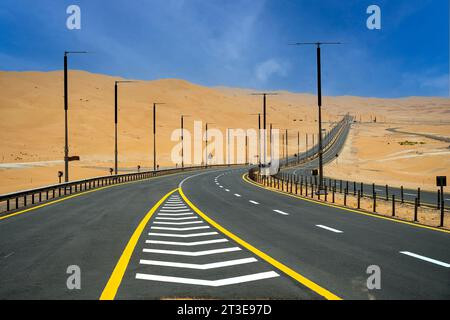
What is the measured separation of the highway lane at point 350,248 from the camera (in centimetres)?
802

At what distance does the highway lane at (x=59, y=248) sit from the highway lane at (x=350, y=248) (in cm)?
350

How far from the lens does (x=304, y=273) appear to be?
29.1 feet

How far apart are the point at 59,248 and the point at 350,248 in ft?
22.6

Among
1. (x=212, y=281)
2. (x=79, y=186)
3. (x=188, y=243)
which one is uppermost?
(x=212, y=281)

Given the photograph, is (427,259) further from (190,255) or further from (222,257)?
(190,255)

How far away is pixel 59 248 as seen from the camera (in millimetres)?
11594

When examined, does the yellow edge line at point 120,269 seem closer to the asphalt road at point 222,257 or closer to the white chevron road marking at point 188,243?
the asphalt road at point 222,257

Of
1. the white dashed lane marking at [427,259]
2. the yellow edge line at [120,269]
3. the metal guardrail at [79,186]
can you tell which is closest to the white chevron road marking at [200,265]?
the yellow edge line at [120,269]

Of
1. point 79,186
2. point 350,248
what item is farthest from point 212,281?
point 79,186

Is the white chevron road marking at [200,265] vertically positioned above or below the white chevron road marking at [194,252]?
above

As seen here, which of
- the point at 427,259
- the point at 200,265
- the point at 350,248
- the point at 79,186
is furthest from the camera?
the point at 79,186

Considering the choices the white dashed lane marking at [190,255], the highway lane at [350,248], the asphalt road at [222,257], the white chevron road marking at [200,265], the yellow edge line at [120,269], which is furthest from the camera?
the white chevron road marking at [200,265]

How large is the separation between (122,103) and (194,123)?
3124 cm
